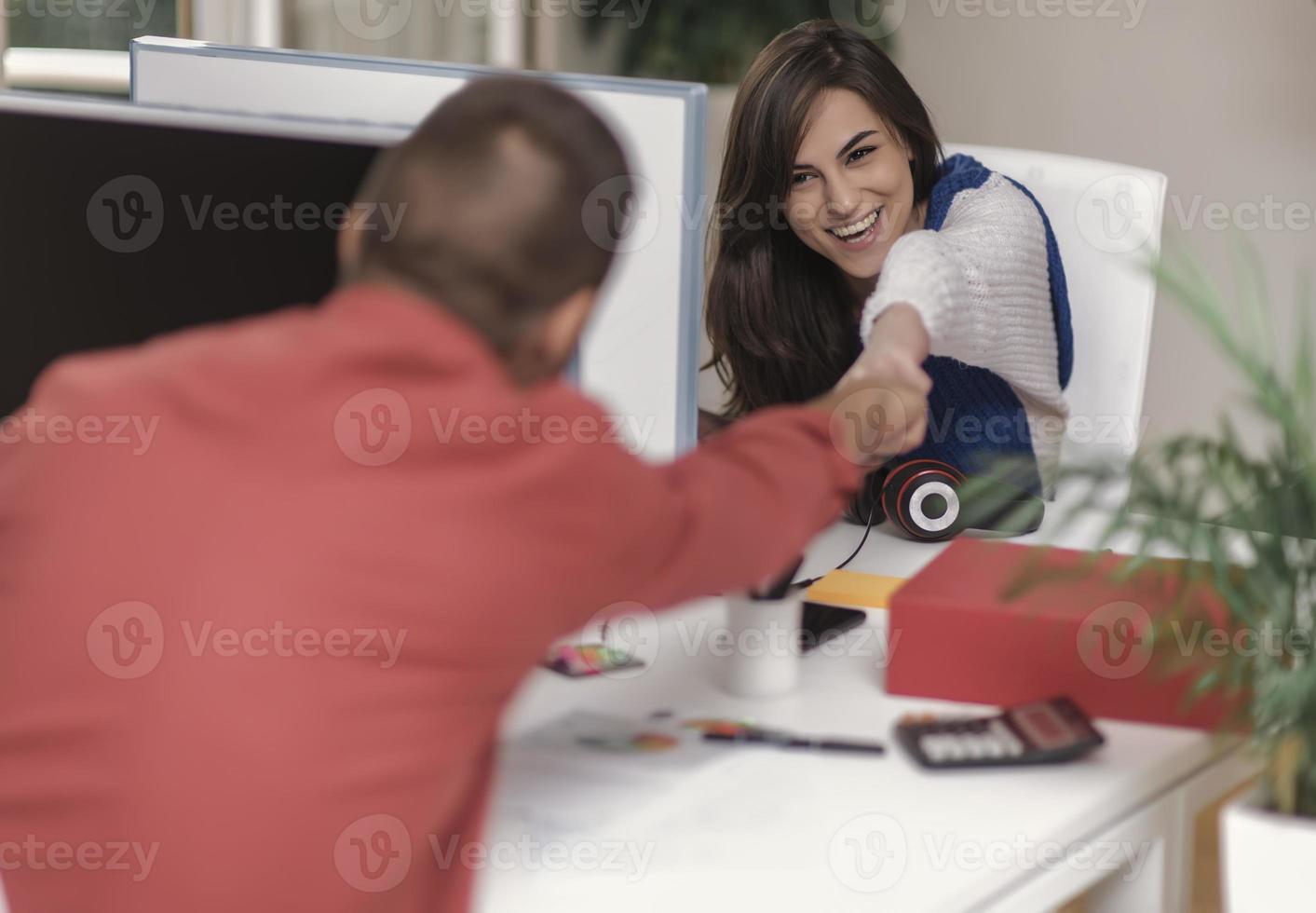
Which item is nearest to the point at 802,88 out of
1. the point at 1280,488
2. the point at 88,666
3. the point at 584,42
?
the point at 1280,488

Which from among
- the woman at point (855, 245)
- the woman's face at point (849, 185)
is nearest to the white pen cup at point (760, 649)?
the woman at point (855, 245)

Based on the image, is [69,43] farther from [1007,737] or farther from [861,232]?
[1007,737]

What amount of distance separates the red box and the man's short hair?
0.43m

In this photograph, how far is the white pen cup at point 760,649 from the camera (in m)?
1.01

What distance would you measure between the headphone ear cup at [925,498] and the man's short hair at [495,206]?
844 mm

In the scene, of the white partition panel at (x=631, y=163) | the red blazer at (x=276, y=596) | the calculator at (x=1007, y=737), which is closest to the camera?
the red blazer at (x=276, y=596)

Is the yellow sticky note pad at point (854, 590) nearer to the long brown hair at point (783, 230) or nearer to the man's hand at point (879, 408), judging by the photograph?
Answer: the man's hand at point (879, 408)

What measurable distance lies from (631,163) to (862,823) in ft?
1.95

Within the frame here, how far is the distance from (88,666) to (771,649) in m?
0.53

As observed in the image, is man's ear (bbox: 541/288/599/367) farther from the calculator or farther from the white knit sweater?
the white knit sweater

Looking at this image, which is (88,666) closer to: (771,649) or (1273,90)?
(771,649)

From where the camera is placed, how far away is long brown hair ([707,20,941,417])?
176cm

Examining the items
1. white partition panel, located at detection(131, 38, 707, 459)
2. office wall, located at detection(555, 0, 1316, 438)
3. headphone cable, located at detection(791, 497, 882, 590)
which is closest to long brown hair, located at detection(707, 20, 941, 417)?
headphone cable, located at detection(791, 497, 882, 590)

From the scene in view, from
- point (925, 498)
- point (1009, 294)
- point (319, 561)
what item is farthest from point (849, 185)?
point (319, 561)
